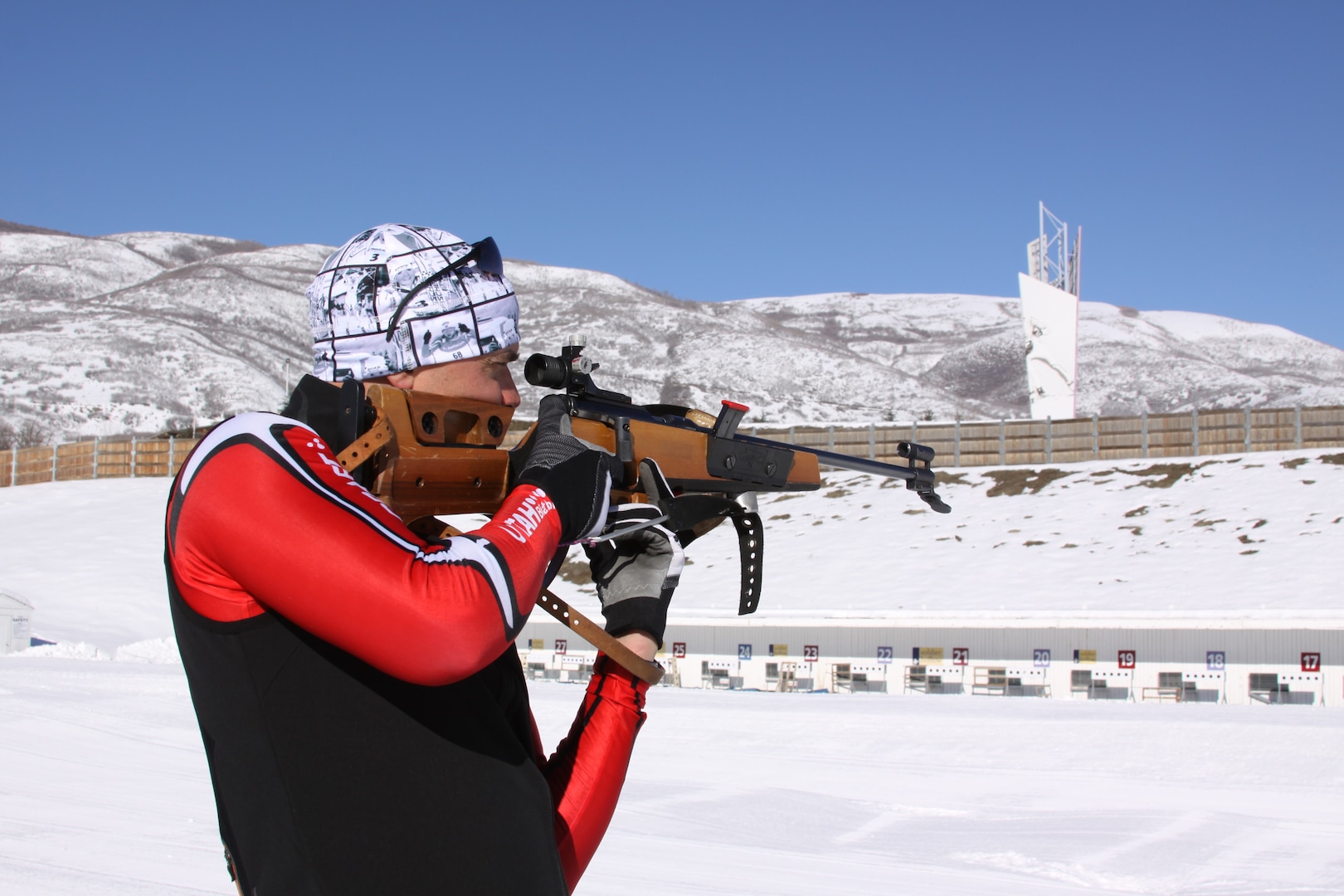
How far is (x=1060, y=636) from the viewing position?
1834 cm

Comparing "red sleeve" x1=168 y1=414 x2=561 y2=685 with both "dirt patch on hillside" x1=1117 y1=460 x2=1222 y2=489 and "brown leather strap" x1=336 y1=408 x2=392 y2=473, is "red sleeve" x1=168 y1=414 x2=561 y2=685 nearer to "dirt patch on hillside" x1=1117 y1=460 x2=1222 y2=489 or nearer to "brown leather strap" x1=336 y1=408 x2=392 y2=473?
"brown leather strap" x1=336 y1=408 x2=392 y2=473

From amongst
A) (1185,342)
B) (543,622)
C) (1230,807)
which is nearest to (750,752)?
(1230,807)

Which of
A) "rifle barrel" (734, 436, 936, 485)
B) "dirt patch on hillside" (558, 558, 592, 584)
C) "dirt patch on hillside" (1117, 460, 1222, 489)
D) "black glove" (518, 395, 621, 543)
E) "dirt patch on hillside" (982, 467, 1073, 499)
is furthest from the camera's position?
"dirt patch on hillside" (982, 467, 1073, 499)

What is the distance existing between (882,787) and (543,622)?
13.5m

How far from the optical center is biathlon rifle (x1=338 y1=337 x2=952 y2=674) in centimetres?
183

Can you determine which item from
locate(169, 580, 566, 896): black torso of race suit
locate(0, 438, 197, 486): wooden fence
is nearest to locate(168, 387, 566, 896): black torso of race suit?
locate(169, 580, 566, 896): black torso of race suit

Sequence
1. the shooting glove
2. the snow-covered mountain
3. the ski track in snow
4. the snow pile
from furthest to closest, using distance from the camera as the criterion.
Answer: the snow-covered mountain < the snow pile < the ski track in snow < the shooting glove

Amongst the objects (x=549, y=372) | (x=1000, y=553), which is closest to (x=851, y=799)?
(x=549, y=372)

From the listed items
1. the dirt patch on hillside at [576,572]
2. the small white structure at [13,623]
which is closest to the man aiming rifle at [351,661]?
the small white structure at [13,623]

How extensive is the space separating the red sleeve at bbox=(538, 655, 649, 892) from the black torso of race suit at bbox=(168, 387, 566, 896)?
1.06ft

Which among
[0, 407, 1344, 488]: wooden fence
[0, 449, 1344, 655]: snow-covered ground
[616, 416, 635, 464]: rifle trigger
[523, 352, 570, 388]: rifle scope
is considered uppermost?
[0, 407, 1344, 488]: wooden fence

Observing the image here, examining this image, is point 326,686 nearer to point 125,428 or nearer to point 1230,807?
point 1230,807

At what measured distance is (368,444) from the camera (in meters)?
1.74

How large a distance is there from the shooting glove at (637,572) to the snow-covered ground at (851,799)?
12.8ft
